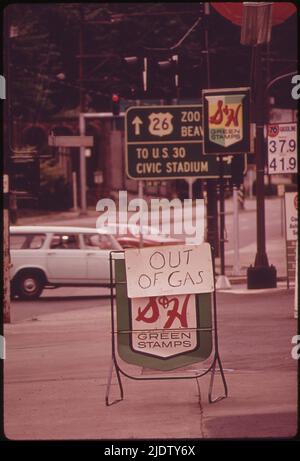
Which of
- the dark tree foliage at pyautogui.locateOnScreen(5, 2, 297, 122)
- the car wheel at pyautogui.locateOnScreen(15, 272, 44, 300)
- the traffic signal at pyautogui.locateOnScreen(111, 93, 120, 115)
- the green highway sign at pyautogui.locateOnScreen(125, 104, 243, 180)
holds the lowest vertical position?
the car wheel at pyautogui.locateOnScreen(15, 272, 44, 300)

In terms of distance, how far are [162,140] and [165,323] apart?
13070mm

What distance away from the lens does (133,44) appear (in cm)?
4825

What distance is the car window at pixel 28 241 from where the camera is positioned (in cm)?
2431

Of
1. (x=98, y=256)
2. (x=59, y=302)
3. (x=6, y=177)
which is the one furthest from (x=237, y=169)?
(x=6, y=177)

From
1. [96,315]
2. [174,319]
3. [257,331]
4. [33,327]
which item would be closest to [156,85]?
[96,315]

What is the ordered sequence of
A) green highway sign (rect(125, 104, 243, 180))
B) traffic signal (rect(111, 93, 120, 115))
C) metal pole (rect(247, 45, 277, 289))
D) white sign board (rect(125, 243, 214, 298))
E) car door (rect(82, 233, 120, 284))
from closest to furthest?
white sign board (rect(125, 243, 214, 298)) < metal pole (rect(247, 45, 277, 289)) < green highway sign (rect(125, 104, 243, 180)) < car door (rect(82, 233, 120, 284)) < traffic signal (rect(111, 93, 120, 115))

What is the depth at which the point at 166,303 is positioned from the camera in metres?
9.23

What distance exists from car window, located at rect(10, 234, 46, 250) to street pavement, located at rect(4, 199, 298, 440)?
313 inches

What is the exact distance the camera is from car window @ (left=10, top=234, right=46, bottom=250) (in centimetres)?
2431

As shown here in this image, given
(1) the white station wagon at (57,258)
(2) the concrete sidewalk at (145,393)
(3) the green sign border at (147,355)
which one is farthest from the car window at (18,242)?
(3) the green sign border at (147,355)

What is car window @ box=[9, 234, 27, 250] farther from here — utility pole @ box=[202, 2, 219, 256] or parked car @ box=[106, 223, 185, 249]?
utility pole @ box=[202, 2, 219, 256]

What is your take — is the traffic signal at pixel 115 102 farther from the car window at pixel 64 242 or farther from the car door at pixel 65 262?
the car door at pixel 65 262

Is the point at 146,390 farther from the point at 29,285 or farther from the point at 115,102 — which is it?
the point at 115,102

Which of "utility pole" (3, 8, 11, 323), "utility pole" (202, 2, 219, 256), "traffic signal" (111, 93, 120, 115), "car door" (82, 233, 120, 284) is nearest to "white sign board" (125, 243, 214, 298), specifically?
"utility pole" (3, 8, 11, 323)
